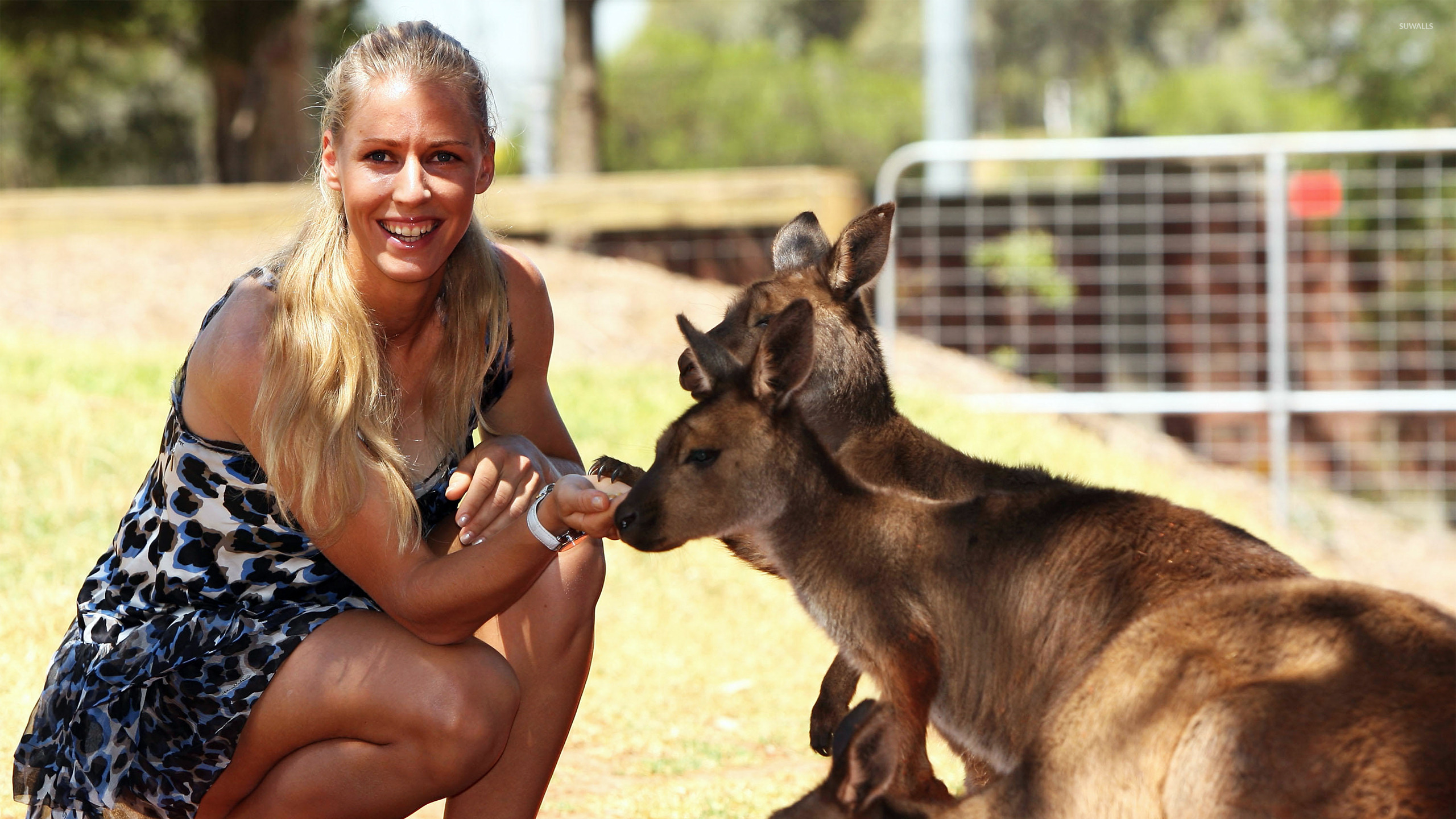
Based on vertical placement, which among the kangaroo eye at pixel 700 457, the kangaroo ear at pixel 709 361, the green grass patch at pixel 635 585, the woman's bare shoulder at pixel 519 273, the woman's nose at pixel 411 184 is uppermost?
the woman's nose at pixel 411 184

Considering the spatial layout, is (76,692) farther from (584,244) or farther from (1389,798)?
(584,244)

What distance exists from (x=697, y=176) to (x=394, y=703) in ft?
24.2

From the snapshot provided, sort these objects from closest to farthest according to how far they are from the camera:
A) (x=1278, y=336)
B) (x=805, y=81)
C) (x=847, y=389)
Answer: (x=847, y=389)
(x=1278, y=336)
(x=805, y=81)

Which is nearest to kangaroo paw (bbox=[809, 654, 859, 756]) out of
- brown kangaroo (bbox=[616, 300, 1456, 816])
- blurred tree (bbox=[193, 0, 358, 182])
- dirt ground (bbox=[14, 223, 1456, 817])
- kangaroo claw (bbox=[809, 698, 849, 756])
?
kangaroo claw (bbox=[809, 698, 849, 756])

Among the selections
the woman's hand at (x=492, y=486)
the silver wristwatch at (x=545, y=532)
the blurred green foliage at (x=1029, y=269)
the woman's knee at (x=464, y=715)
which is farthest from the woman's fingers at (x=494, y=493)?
the blurred green foliage at (x=1029, y=269)

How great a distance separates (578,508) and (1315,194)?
6689 millimetres

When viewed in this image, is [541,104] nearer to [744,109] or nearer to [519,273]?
[519,273]

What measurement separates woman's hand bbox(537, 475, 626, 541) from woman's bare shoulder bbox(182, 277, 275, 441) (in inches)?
25.3

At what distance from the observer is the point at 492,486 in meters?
3.45

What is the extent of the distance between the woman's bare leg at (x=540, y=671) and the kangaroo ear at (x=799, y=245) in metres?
1.27

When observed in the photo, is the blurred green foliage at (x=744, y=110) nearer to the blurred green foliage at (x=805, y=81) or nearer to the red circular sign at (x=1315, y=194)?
the blurred green foliage at (x=805, y=81)

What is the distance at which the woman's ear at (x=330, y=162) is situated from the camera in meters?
3.40

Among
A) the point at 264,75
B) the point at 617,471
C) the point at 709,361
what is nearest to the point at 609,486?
the point at 617,471

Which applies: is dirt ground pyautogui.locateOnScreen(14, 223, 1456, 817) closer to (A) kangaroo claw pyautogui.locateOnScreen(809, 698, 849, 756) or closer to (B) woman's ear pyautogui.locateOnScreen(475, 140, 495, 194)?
(A) kangaroo claw pyautogui.locateOnScreen(809, 698, 849, 756)
